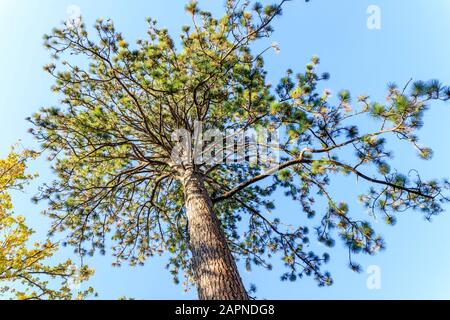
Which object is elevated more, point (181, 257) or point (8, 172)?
point (8, 172)

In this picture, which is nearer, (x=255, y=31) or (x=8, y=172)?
(x=255, y=31)

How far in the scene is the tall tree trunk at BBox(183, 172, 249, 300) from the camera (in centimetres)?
281

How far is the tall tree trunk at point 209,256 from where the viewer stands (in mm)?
2807

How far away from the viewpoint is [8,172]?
17.8 ft

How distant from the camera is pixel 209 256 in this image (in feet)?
10.7
